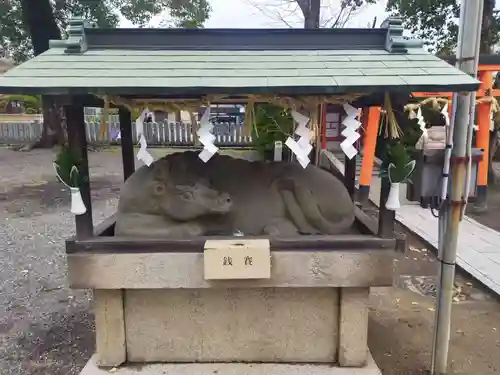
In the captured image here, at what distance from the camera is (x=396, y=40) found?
109 inches

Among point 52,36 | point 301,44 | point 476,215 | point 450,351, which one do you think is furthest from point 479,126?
point 52,36

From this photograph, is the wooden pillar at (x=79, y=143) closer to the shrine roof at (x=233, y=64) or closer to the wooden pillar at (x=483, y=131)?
the shrine roof at (x=233, y=64)

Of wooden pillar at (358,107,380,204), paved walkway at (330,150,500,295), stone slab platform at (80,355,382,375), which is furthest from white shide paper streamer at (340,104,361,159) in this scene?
wooden pillar at (358,107,380,204)

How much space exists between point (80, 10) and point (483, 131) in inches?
519

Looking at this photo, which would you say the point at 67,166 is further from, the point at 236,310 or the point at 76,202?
the point at 236,310

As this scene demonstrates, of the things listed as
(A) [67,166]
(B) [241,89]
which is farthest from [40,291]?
(B) [241,89]

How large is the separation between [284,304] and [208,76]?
4.87ft

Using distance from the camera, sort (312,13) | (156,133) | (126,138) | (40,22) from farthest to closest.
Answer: (156,133) → (40,22) → (312,13) → (126,138)

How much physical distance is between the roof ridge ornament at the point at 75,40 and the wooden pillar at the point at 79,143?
0.33 metres

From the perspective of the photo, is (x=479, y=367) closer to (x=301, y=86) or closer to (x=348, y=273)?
(x=348, y=273)

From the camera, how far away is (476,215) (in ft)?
26.6

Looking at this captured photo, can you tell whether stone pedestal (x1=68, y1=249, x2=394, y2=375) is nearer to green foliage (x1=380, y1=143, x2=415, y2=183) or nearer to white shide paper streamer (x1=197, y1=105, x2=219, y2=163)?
green foliage (x1=380, y1=143, x2=415, y2=183)

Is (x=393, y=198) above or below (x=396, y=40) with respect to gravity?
below

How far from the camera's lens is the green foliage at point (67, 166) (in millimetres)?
2646
